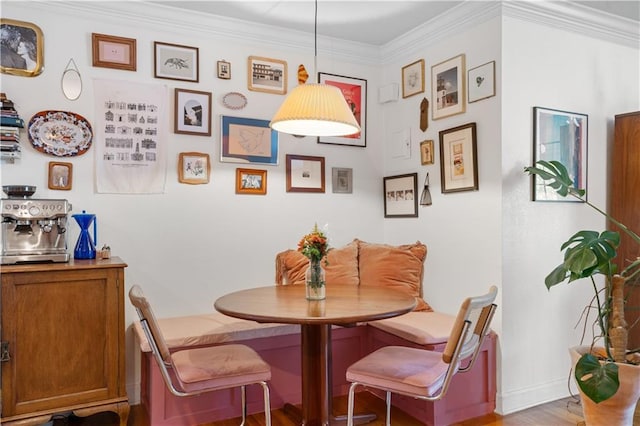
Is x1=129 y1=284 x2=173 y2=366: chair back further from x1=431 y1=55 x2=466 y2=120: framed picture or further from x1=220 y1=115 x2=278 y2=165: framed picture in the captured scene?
x1=431 y1=55 x2=466 y2=120: framed picture

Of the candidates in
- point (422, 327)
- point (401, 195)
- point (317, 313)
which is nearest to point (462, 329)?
point (317, 313)

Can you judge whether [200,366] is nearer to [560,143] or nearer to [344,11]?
[344,11]

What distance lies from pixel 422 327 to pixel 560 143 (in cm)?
152

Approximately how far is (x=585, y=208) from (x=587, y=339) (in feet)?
2.96

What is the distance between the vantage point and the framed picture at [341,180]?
374cm

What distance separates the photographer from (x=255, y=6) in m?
3.11

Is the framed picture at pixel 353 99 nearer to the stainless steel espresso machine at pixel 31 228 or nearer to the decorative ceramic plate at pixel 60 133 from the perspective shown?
the decorative ceramic plate at pixel 60 133

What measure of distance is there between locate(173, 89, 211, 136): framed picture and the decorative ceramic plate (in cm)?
57

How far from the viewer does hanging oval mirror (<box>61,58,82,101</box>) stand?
289cm

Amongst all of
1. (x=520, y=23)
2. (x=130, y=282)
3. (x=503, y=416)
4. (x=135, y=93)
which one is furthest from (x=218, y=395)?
(x=520, y=23)

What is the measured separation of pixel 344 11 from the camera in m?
3.17

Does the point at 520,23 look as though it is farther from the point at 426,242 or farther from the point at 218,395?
the point at 218,395

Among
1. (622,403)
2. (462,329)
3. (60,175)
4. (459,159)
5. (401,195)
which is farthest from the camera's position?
(401,195)

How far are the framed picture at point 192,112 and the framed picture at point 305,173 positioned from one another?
67 centimetres
